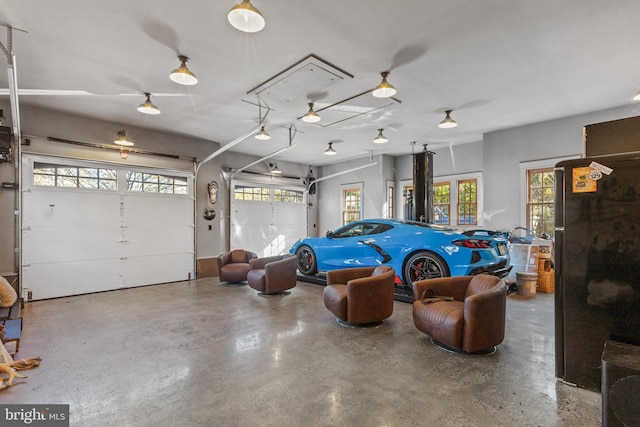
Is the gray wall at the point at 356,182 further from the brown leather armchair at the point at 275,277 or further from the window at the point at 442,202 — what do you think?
the brown leather armchair at the point at 275,277

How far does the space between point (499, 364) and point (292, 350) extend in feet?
6.13

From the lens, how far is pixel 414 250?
4.65 meters

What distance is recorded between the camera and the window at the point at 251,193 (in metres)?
8.00

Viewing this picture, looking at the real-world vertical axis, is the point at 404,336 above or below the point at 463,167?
below

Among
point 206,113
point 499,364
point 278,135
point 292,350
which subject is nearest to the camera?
point 499,364

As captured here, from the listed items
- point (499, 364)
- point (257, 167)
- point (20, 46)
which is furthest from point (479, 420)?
point (257, 167)

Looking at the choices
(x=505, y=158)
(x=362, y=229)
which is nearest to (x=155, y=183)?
(x=362, y=229)

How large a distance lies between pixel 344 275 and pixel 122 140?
456 cm

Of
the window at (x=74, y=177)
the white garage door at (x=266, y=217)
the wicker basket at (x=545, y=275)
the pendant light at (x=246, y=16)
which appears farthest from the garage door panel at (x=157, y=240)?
the wicker basket at (x=545, y=275)

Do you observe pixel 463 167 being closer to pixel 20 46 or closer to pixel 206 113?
pixel 206 113

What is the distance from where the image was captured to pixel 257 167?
847 centimetres

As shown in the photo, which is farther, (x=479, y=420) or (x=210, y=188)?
(x=210, y=188)

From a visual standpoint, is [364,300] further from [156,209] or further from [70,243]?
[70,243]

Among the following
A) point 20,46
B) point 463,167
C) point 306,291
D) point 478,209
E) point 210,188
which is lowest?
point 306,291
